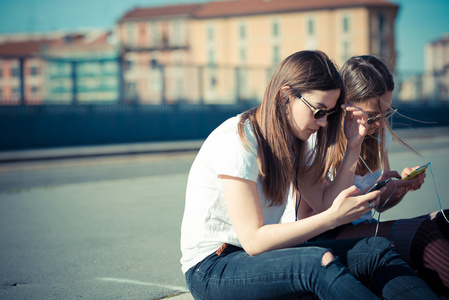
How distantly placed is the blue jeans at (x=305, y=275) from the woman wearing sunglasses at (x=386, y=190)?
0.24 m

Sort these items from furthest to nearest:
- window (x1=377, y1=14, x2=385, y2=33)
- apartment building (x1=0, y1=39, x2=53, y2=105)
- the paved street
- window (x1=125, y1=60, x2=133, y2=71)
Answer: window (x1=377, y1=14, x2=385, y2=33) < window (x1=125, y1=60, x2=133, y2=71) < apartment building (x1=0, y1=39, x2=53, y2=105) < the paved street

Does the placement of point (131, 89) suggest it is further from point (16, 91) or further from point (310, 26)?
point (310, 26)

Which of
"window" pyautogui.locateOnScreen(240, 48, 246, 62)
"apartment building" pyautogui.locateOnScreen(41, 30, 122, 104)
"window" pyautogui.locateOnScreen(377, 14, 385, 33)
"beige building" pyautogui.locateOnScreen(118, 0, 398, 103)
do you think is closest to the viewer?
"apartment building" pyautogui.locateOnScreen(41, 30, 122, 104)

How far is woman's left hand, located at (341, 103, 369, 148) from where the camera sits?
2736mm

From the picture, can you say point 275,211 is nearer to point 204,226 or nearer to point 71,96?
point 204,226

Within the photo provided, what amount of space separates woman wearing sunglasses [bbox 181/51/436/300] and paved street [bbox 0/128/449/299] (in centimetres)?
116

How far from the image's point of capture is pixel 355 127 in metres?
2.78

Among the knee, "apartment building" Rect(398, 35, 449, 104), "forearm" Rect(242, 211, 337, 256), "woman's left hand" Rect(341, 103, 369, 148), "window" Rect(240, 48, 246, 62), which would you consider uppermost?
"window" Rect(240, 48, 246, 62)

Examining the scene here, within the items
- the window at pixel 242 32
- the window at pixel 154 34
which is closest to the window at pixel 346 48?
the window at pixel 242 32

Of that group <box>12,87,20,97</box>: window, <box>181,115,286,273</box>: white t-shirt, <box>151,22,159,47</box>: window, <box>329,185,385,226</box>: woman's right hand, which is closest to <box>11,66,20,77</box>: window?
<box>12,87,20,97</box>: window

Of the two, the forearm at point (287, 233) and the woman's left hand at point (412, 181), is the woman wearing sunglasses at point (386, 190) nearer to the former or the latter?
the woman's left hand at point (412, 181)

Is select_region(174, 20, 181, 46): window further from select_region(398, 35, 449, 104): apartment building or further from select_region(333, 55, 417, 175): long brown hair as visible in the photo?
select_region(333, 55, 417, 175): long brown hair

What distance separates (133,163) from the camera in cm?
1330

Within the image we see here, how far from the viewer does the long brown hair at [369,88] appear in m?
3.20
